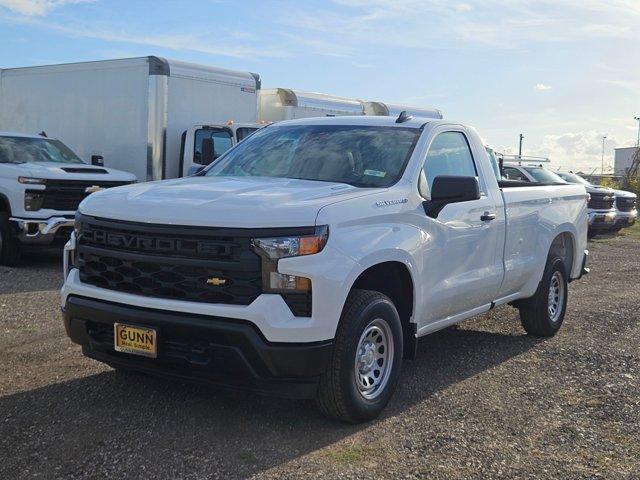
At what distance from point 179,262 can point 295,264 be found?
2.16 feet

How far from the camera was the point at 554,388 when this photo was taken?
5691 mm

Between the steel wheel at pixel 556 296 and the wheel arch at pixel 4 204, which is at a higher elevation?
the wheel arch at pixel 4 204

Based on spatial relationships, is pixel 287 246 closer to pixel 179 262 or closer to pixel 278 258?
pixel 278 258

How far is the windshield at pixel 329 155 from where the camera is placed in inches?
211

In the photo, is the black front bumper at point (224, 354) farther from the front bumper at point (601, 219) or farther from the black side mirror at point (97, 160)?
the front bumper at point (601, 219)

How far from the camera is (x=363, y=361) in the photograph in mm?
4730

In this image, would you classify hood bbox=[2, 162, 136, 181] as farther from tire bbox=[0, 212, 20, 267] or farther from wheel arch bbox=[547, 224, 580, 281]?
wheel arch bbox=[547, 224, 580, 281]

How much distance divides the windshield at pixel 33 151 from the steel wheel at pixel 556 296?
295 inches

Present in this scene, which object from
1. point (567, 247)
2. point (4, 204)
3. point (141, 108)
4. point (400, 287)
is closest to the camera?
point (400, 287)

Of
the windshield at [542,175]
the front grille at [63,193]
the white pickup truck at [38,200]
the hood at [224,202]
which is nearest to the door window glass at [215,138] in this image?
the white pickup truck at [38,200]

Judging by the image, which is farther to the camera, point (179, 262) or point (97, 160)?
point (97, 160)

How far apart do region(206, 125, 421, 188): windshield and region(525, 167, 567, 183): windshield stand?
12.4 metres

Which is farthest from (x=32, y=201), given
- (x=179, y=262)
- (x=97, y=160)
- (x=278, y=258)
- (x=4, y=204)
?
(x=278, y=258)

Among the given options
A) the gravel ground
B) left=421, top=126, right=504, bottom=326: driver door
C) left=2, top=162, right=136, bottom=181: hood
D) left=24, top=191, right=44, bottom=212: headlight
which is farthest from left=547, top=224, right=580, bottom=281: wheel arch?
left=24, top=191, right=44, bottom=212: headlight
